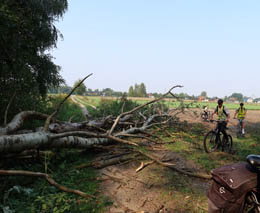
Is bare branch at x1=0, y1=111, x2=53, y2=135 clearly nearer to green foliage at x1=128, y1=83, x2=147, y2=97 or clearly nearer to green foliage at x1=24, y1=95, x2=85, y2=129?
green foliage at x1=24, y1=95, x2=85, y2=129

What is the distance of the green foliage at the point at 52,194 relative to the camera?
8.66ft

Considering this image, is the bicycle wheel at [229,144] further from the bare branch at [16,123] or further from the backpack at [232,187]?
the bare branch at [16,123]

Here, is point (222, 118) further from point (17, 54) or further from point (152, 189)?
point (17, 54)

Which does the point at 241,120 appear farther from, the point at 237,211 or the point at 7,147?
the point at 7,147

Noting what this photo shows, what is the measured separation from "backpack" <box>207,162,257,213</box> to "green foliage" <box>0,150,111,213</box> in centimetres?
180

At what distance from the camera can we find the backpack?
6.16 feet

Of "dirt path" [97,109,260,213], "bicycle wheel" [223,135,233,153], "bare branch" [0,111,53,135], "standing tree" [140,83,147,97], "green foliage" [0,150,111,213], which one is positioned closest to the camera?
"green foliage" [0,150,111,213]

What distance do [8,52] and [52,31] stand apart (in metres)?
6.39

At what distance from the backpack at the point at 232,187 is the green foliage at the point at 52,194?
1.80m

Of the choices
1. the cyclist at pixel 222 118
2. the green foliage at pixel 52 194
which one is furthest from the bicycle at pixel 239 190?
the cyclist at pixel 222 118

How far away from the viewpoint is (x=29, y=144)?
3367mm

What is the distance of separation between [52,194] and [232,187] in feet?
9.56

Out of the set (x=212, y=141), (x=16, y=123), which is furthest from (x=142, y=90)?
(x=16, y=123)

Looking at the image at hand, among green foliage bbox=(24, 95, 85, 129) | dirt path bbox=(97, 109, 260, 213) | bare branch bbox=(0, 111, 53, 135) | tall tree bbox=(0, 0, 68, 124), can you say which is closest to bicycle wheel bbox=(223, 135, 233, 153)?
dirt path bbox=(97, 109, 260, 213)
